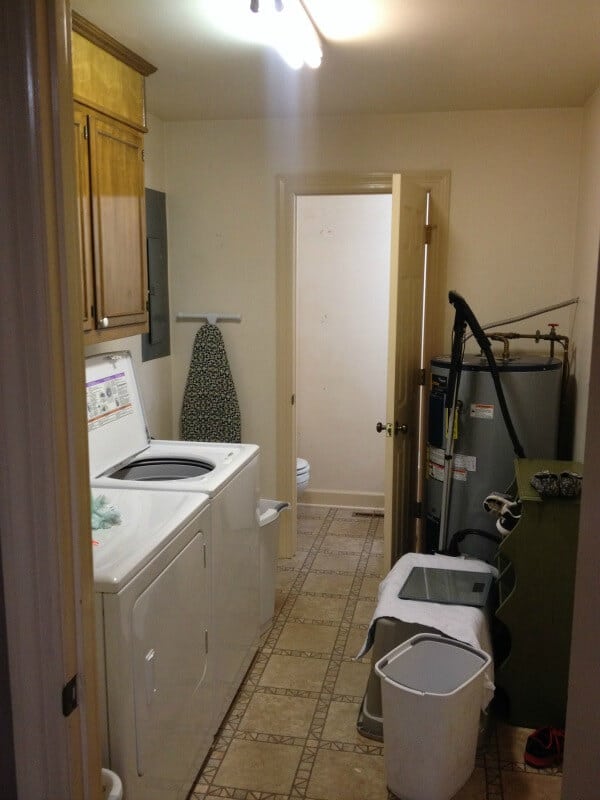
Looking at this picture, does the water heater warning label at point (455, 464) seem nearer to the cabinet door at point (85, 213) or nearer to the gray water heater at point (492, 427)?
the gray water heater at point (492, 427)

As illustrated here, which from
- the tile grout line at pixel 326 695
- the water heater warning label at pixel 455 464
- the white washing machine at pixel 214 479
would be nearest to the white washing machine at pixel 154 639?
the white washing machine at pixel 214 479

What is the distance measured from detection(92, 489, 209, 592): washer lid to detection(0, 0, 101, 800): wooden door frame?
0.53 metres

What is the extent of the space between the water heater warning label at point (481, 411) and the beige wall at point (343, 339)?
1.51 meters

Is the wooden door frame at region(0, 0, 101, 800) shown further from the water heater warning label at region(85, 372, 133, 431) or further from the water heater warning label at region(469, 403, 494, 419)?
the water heater warning label at region(469, 403, 494, 419)

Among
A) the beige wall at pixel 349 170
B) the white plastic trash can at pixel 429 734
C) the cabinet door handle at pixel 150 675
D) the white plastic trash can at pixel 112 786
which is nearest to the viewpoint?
the white plastic trash can at pixel 112 786

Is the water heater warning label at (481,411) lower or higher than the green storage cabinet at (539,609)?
higher

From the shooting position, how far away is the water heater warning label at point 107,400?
8.67 ft

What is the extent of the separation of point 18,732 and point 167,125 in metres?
3.32

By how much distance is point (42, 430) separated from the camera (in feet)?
3.40

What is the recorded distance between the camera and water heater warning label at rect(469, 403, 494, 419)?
3.20m

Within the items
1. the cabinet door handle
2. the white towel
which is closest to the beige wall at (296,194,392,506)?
the white towel

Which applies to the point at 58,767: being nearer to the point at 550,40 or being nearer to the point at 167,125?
the point at 550,40

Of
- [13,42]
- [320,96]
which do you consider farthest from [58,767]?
[320,96]

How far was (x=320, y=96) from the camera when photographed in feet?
10.7
